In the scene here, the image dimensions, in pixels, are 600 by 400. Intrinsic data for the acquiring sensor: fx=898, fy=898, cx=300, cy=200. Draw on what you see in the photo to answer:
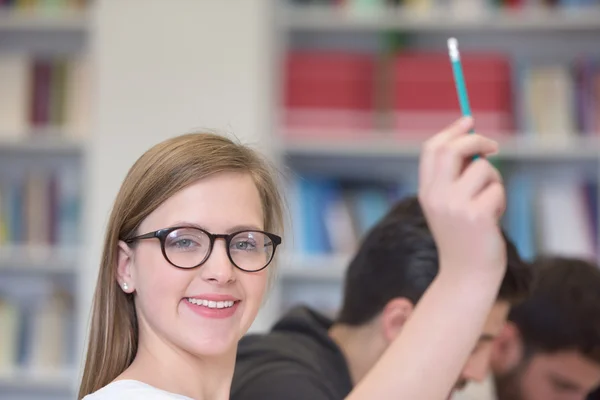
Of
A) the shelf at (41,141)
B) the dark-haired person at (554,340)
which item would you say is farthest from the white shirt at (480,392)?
the shelf at (41,141)

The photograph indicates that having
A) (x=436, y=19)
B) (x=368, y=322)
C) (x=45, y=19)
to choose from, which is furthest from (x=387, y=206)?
(x=368, y=322)

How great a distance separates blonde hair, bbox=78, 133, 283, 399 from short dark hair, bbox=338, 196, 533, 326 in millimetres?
527

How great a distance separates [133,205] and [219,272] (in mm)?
122

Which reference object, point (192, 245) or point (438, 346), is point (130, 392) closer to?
point (192, 245)

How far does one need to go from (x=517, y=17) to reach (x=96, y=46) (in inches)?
59.7

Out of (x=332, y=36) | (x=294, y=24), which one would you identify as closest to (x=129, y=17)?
(x=294, y=24)

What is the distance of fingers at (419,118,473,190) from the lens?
91cm

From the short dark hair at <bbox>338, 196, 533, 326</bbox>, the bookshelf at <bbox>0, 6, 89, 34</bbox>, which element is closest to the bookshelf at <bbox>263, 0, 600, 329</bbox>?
the bookshelf at <bbox>0, 6, 89, 34</bbox>

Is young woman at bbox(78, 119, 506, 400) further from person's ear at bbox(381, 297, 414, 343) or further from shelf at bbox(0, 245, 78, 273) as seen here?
shelf at bbox(0, 245, 78, 273)

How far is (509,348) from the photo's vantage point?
6.50 feet

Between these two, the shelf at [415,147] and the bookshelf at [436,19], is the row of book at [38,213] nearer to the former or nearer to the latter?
the shelf at [415,147]

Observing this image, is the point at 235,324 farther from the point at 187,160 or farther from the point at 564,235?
the point at 564,235

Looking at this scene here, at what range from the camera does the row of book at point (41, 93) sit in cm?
337

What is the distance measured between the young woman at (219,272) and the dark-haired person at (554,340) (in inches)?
42.1
